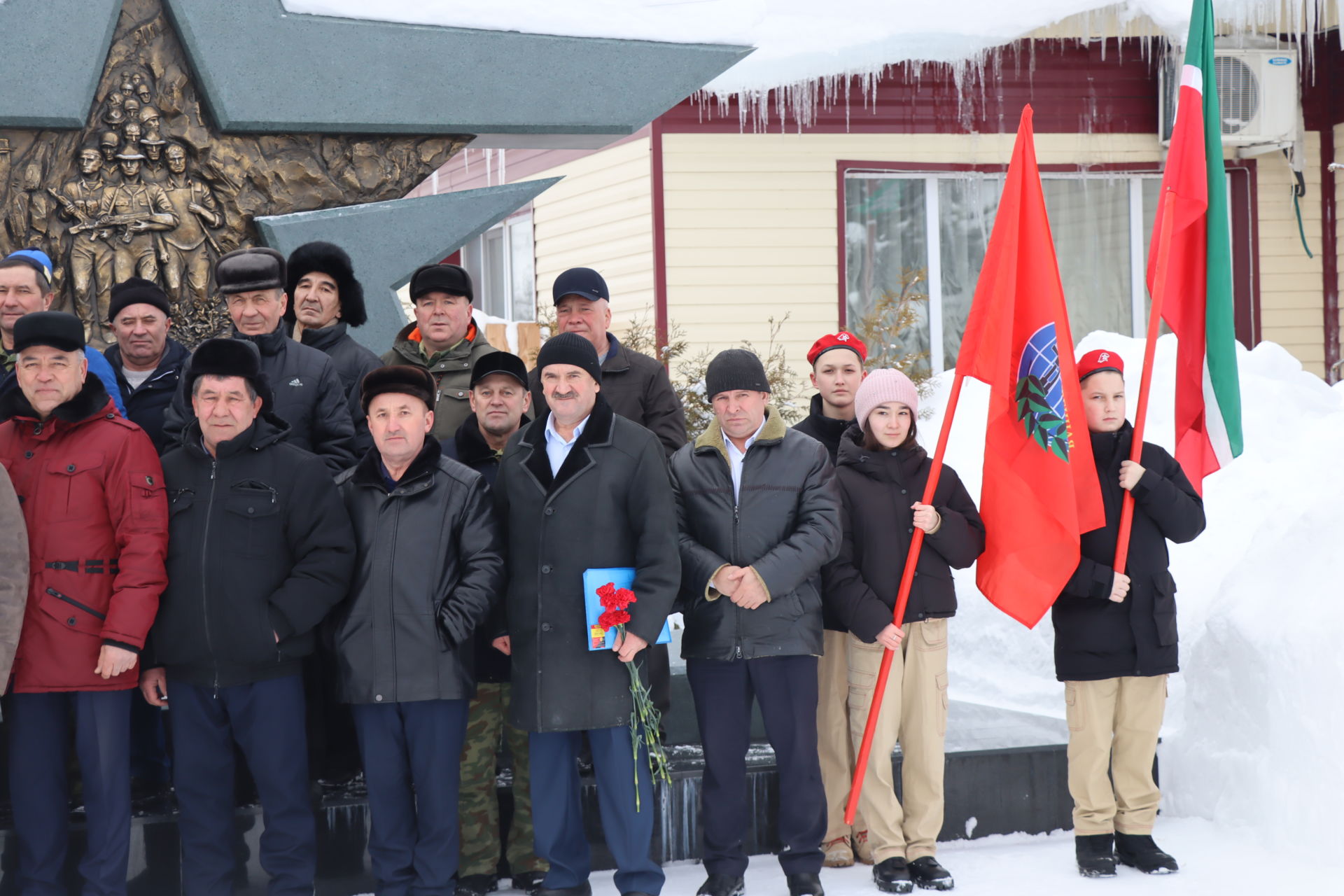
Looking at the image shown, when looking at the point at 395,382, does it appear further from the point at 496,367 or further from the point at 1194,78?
the point at 1194,78

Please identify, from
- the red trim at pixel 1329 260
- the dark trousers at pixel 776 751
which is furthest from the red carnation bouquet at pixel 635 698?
the red trim at pixel 1329 260

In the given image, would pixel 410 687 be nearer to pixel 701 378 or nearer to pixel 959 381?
pixel 959 381

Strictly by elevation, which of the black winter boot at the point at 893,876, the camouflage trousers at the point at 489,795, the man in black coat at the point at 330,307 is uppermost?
the man in black coat at the point at 330,307

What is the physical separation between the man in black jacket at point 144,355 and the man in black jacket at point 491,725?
970mm

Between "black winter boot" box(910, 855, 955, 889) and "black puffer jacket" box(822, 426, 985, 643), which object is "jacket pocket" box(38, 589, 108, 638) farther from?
"black winter boot" box(910, 855, 955, 889)

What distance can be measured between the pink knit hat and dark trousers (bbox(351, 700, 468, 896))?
1.67m

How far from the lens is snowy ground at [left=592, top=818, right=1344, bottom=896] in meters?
3.86

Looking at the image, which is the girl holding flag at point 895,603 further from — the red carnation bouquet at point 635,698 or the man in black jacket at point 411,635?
the man in black jacket at point 411,635

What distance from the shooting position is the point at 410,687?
3.57 meters

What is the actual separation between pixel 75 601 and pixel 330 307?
1599 mm

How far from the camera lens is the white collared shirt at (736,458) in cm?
398

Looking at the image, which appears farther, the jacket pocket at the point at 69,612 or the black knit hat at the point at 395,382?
the black knit hat at the point at 395,382

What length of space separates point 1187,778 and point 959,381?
5.64ft

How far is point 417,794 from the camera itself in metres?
3.67
